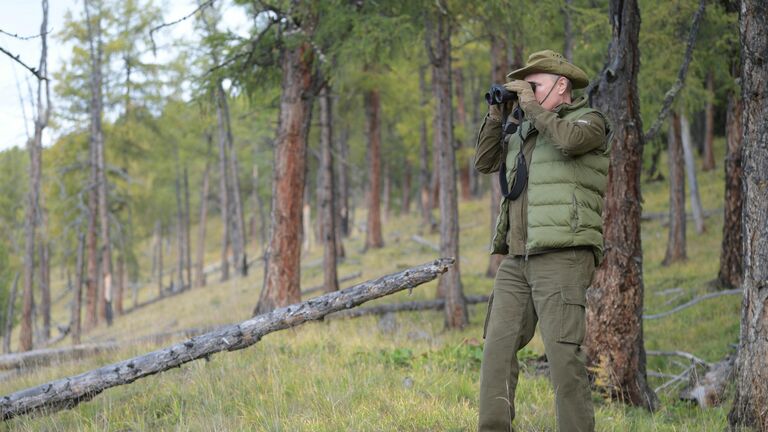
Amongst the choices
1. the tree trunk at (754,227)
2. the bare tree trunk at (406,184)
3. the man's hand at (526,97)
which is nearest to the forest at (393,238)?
the tree trunk at (754,227)

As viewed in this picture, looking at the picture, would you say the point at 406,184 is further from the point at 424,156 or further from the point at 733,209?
the point at 733,209

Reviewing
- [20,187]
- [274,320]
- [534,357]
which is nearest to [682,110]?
[534,357]

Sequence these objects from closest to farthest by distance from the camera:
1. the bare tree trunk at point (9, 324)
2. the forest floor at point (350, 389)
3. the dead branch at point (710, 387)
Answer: the forest floor at point (350, 389) < the dead branch at point (710, 387) < the bare tree trunk at point (9, 324)

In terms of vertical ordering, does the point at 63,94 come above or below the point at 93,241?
above

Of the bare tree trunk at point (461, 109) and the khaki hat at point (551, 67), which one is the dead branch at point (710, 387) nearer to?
the khaki hat at point (551, 67)

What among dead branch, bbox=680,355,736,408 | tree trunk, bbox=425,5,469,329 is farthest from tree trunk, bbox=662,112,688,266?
dead branch, bbox=680,355,736,408

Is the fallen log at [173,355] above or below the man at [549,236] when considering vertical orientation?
below

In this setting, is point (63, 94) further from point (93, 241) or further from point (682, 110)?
point (682, 110)

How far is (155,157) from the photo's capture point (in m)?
24.8

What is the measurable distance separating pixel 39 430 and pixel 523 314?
3.56 m

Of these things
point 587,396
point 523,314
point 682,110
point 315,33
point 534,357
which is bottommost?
point 534,357

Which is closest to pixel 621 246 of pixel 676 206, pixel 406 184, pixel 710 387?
pixel 710 387

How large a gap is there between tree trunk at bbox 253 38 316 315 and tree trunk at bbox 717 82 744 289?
721 centimetres

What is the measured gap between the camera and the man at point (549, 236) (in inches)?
141
